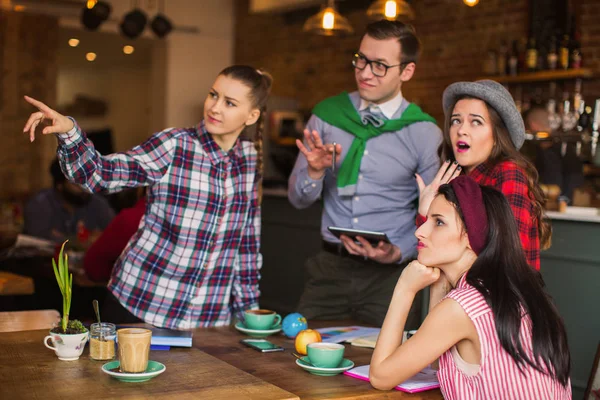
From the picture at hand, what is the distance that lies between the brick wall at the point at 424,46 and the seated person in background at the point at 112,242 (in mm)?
2941

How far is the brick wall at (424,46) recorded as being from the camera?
21.0 ft

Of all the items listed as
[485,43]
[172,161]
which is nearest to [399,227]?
[172,161]

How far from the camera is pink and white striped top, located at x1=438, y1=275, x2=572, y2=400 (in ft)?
5.39

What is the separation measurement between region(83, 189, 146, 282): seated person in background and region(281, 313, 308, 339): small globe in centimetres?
138

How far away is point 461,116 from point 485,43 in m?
4.63

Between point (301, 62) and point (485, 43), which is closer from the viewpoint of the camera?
point (485, 43)

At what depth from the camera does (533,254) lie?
2229mm

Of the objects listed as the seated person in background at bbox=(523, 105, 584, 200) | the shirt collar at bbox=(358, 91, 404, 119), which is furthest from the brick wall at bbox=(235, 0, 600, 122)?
the shirt collar at bbox=(358, 91, 404, 119)

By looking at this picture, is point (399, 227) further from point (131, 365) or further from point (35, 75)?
point (35, 75)

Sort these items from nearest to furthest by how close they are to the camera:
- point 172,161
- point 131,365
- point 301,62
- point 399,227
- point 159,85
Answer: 1. point 131,365
2. point 172,161
3. point 399,227
4. point 301,62
5. point 159,85

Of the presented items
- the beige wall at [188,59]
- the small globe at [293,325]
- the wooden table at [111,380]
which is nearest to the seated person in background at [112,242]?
the small globe at [293,325]

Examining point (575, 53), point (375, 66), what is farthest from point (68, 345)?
point (575, 53)

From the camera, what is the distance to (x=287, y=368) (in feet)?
6.26

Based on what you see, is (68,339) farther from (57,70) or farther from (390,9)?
(57,70)
